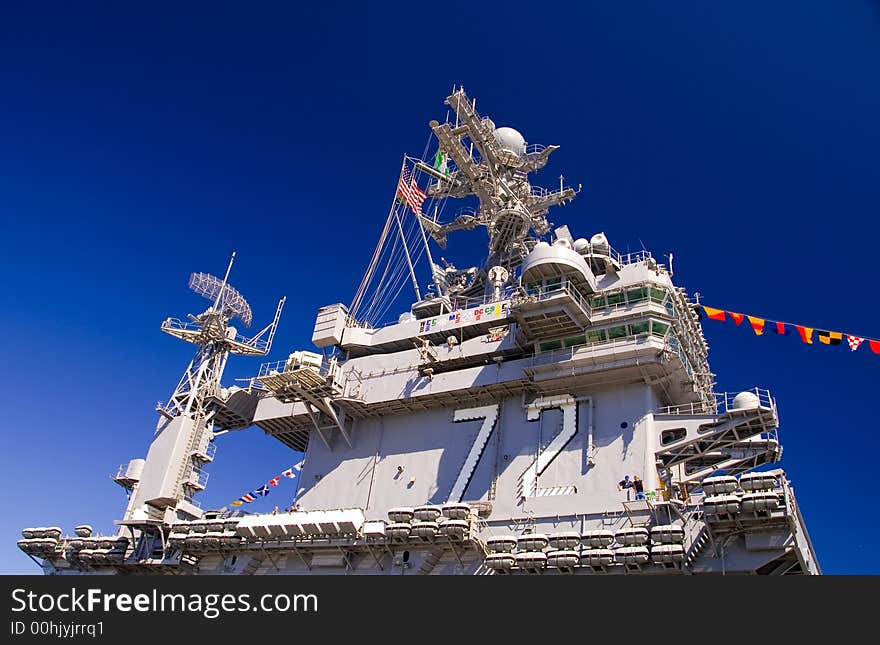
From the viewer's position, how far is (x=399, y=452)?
90.1 feet

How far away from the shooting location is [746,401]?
21359mm

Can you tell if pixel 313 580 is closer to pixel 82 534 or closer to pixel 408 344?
pixel 408 344

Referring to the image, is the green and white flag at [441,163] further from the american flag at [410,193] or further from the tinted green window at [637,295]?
the tinted green window at [637,295]

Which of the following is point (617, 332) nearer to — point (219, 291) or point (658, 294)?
point (658, 294)

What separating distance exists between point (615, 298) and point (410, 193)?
14.8 meters

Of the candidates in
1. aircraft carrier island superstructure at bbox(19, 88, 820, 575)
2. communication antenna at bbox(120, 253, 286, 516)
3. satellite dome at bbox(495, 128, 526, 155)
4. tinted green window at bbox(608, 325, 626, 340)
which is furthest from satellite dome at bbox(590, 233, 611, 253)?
communication antenna at bbox(120, 253, 286, 516)

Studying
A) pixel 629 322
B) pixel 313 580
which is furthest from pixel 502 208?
pixel 313 580

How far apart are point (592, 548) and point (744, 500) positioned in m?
4.21

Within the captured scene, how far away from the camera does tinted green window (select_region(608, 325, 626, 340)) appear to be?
23938mm

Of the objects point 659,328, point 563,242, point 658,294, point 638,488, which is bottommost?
point 638,488

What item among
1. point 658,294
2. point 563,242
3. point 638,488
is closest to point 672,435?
point 638,488

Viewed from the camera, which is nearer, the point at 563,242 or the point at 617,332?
the point at 617,332

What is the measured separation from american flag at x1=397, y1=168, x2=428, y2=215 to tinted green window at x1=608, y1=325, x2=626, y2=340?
15.2 metres

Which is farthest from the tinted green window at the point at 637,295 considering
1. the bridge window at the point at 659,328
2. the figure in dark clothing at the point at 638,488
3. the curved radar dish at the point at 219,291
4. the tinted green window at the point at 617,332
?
the curved radar dish at the point at 219,291
